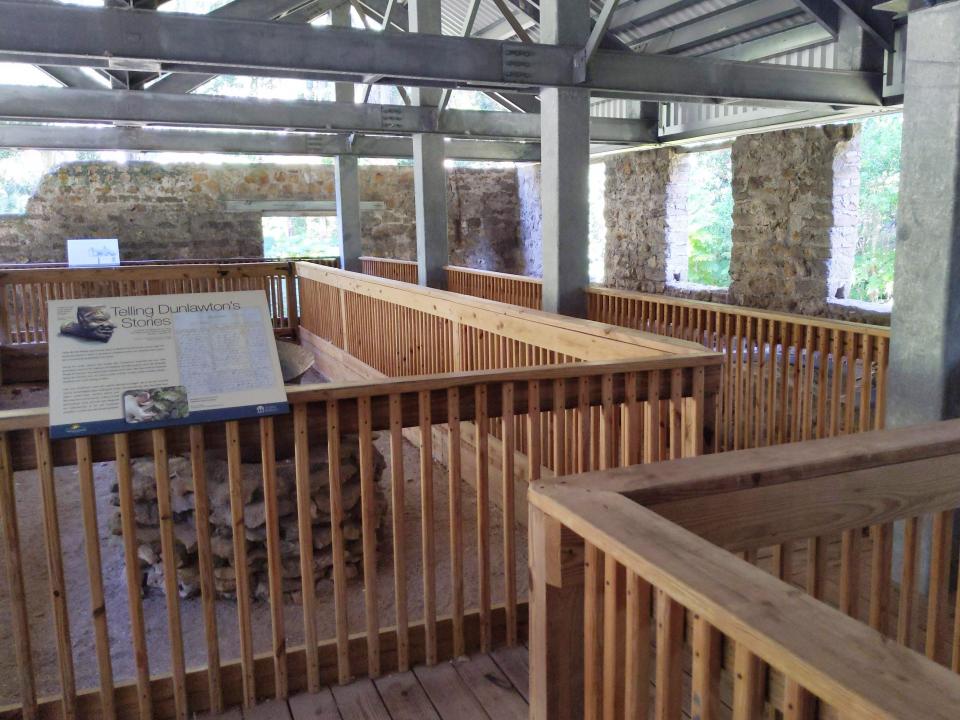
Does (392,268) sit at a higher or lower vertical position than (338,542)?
higher

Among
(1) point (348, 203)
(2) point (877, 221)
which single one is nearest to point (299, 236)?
(1) point (348, 203)

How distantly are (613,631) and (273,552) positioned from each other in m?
1.63

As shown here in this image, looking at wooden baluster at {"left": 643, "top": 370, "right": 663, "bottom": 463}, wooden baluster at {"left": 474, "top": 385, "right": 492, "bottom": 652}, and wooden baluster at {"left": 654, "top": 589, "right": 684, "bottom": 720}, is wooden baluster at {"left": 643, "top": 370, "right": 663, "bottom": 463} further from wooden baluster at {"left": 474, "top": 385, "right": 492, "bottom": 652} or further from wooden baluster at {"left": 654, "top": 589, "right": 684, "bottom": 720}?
wooden baluster at {"left": 654, "top": 589, "right": 684, "bottom": 720}

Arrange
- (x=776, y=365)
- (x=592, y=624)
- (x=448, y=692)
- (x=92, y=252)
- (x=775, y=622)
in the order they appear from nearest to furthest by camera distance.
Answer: (x=775, y=622) → (x=592, y=624) → (x=448, y=692) → (x=776, y=365) → (x=92, y=252)

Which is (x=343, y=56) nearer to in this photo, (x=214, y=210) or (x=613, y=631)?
(x=613, y=631)

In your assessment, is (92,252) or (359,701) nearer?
(359,701)

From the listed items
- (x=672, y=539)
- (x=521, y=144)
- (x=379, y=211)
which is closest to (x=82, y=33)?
(x=672, y=539)

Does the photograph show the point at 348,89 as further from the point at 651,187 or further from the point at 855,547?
the point at 855,547

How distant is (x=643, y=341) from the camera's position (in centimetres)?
344

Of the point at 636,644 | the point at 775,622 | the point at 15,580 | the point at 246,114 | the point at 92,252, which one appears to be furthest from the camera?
the point at 92,252

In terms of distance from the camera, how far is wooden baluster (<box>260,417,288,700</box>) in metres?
2.56

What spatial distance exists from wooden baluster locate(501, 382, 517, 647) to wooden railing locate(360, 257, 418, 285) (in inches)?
393

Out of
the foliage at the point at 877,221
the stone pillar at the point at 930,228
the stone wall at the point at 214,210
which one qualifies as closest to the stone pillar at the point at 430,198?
the stone wall at the point at 214,210

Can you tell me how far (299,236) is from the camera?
1850 cm
